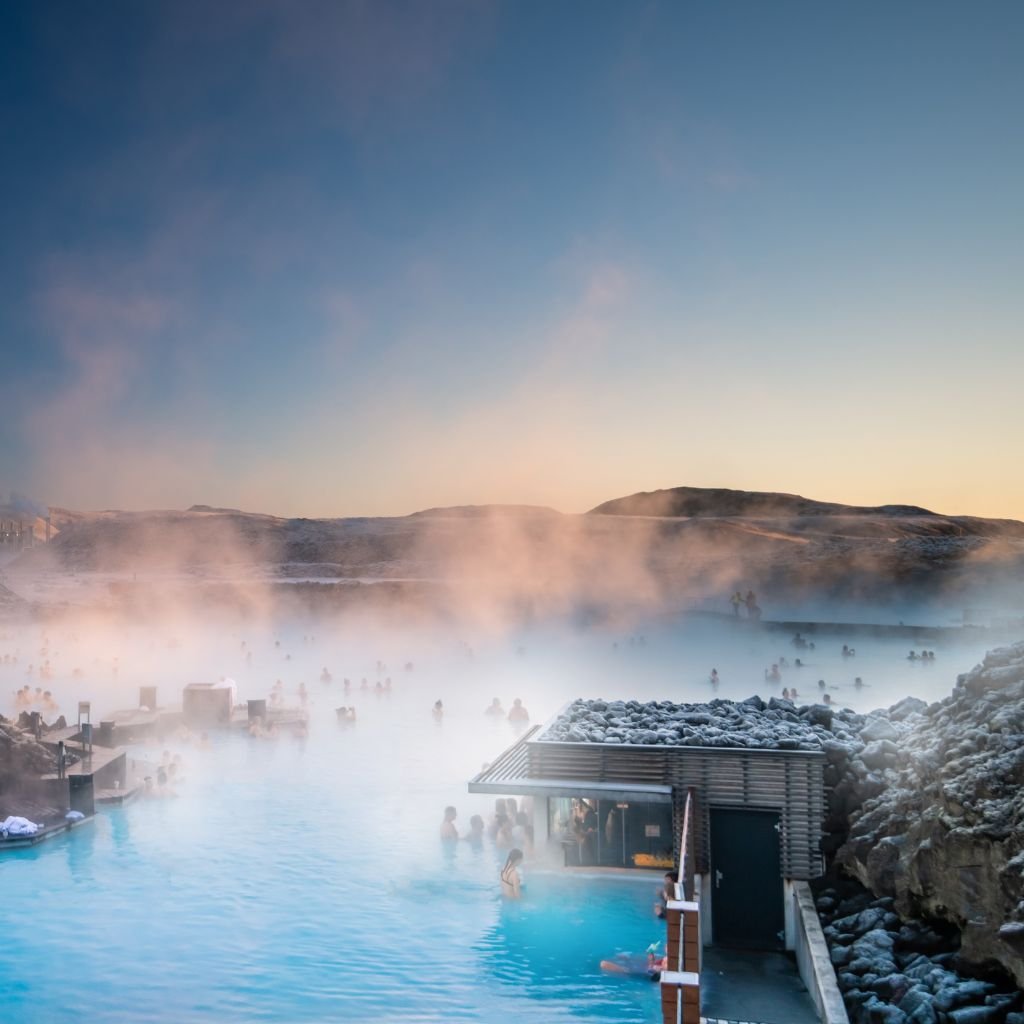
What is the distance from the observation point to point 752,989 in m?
8.00

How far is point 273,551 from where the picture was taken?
75000 mm

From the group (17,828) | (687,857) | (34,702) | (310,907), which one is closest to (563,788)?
(687,857)

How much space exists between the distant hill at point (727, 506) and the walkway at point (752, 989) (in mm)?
90512

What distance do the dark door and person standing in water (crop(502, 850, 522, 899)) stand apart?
2.51m

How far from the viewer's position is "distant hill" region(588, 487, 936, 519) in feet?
342

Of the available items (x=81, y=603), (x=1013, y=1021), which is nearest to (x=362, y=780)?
(x=1013, y=1021)

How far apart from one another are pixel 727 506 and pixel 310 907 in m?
107

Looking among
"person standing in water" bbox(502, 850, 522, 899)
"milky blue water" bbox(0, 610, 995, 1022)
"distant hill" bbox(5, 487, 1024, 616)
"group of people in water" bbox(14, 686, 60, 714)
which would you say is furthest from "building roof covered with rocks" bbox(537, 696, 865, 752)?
"distant hill" bbox(5, 487, 1024, 616)

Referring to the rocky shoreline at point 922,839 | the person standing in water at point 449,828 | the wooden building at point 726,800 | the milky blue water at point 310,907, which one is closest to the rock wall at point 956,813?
the rocky shoreline at point 922,839

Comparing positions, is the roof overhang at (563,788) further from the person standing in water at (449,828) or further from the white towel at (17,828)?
the white towel at (17,828)

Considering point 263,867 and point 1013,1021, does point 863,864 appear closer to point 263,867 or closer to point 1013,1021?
point 1013,1021

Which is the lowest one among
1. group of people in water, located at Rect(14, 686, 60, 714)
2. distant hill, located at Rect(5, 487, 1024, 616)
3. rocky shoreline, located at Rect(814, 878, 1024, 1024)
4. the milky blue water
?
the milky blue water

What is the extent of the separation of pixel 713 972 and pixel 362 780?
382 inches

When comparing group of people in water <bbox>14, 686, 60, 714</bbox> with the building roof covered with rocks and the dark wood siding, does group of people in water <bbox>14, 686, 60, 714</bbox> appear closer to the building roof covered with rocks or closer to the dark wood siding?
the building roof covered with rocks
